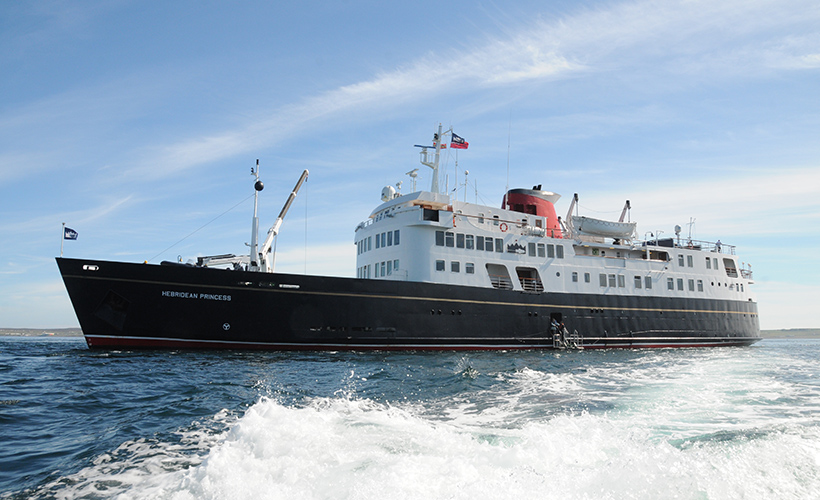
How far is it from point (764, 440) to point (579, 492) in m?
3.45

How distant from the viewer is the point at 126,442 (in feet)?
20.1

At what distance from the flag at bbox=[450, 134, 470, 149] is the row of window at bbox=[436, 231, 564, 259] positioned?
4.67m

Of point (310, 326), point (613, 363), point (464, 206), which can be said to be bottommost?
point (613, 363)

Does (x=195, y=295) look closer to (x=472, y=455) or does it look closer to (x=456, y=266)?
(x=456, y=266)

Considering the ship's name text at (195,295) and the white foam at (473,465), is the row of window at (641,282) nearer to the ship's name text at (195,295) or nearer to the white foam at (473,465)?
the ship's name text at (195,295)

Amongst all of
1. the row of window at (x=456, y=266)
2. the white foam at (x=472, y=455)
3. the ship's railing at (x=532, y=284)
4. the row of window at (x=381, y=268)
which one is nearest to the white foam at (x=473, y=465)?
the white foam at (x=472, y=455)

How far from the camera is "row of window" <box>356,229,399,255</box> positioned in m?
22.0

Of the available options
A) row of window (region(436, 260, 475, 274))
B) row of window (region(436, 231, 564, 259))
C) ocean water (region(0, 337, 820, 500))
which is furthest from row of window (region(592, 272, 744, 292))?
ocean water (region(0, 337, 820, 500))

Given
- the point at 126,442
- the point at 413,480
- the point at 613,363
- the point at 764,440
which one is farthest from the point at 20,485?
the point at 613,363

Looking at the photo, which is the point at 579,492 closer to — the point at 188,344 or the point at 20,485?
the point at 20,485

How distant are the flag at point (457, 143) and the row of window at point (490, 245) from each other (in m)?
4.67

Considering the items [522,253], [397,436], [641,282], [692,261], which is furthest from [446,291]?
[692,261]

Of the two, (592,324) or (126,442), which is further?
(592,324)

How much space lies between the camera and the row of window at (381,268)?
71.5ft
